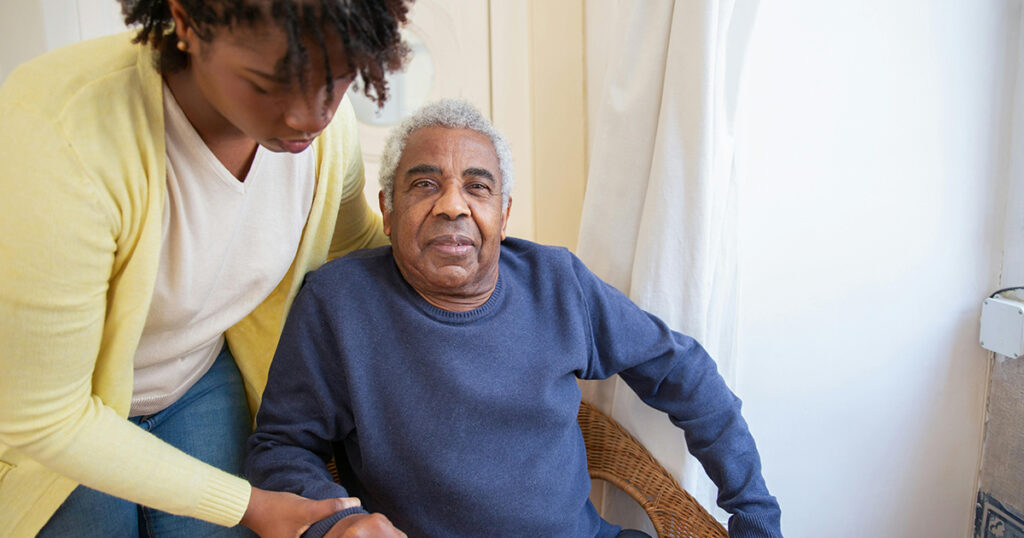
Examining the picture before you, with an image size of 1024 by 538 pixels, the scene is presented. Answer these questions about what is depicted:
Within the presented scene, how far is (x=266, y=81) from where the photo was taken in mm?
604

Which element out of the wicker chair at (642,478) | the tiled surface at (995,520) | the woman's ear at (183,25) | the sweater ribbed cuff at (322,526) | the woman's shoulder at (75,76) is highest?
the woman's ear at (183,25)

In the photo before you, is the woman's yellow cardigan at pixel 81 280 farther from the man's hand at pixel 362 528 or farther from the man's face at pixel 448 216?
the man's face at pixel 448 216

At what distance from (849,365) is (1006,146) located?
24.9 inches

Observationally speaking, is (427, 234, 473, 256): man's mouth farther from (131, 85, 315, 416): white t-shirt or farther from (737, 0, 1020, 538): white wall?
(737, 0, 1020, 538): white wall

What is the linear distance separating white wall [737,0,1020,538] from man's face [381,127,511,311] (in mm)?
566

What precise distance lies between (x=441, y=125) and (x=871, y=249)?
1.10 metres

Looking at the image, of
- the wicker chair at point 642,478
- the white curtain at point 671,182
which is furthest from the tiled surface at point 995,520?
the wicker chair at point 642,478

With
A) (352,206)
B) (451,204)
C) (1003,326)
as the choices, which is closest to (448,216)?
(451,204)

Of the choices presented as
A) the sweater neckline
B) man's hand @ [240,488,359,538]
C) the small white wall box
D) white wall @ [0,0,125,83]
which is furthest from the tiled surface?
white wall @ [0,0,125,83]

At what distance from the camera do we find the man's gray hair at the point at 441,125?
1166mm

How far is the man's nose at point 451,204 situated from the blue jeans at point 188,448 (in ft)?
1.82

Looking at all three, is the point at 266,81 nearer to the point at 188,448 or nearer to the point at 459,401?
the point at 459,401

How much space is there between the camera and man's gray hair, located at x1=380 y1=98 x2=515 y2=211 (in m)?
1.17

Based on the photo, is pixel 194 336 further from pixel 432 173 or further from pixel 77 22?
pixel 77 22
